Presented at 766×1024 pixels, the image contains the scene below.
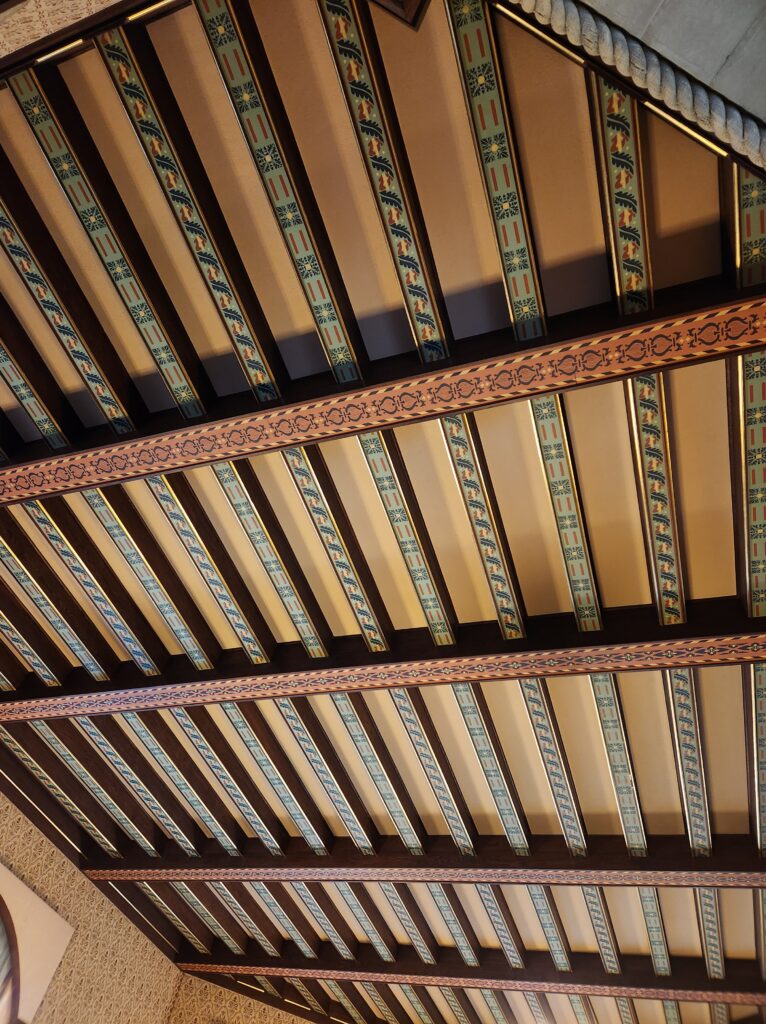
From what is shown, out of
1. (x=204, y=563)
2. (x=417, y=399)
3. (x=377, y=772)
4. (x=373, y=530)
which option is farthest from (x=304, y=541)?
(x=377, y=772)

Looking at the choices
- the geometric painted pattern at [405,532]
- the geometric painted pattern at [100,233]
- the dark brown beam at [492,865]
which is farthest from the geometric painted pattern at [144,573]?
the dark brown beam at [492,865]

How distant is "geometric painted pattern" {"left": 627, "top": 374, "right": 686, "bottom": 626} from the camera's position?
3.37 meters

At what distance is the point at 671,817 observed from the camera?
5301 millimetres

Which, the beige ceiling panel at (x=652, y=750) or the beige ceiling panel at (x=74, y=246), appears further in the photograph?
the beige ceiling panel at (x=652, y=750)

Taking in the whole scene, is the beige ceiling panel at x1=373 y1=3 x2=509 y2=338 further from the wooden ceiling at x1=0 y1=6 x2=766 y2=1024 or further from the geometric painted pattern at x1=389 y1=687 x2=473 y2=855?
the geometric painted pattern at x1=389 y1=687 x2=473 y2=855

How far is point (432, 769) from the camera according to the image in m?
5.39

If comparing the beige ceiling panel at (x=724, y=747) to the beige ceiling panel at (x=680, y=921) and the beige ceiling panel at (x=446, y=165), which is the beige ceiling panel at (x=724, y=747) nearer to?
the beige ceiling panel at (x=680, y=921)

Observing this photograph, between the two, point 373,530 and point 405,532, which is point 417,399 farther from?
point 373,530

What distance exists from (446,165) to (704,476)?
1.85 metres

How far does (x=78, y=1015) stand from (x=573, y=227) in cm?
763

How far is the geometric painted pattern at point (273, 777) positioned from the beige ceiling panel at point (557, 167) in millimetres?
3574

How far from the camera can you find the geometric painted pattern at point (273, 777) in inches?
215

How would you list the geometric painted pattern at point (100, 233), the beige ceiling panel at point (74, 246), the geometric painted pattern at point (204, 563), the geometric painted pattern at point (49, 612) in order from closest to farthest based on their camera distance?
the geometric painted pattern at point (100, 233)
the beige ceiling panel at point (74, 246)
the geometric painted pattern at point (204, 563)
the geometric painted pattern at point (49, 612)

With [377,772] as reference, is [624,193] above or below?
above
